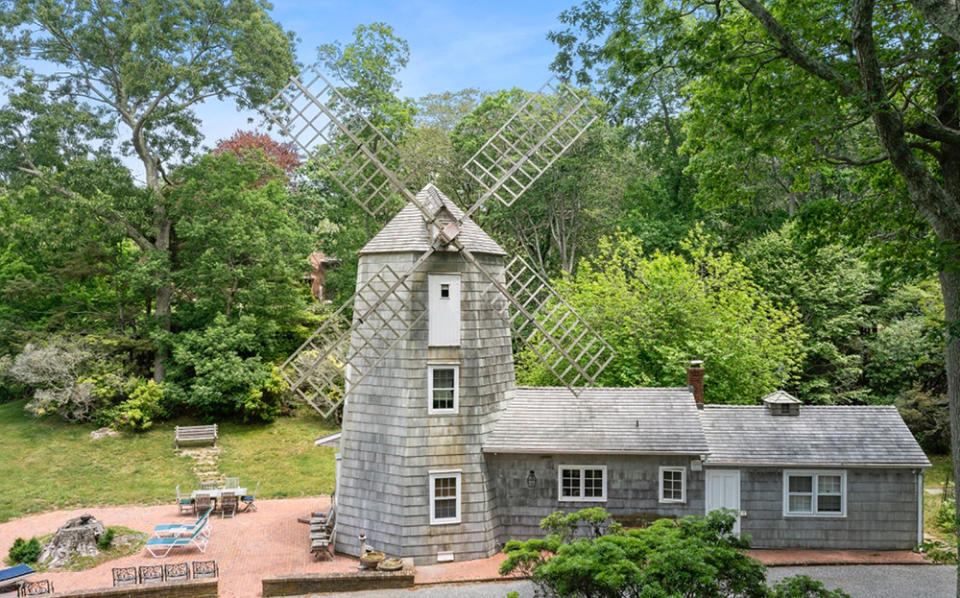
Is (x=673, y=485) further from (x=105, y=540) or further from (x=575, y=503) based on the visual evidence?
(x=105, y=540)

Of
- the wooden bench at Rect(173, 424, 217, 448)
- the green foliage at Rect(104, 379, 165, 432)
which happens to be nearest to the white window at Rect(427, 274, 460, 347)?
the wooden bench at Rect(173, 424, 217, 448)

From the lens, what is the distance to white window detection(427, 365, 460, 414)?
16141 mm

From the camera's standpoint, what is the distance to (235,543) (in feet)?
57.7

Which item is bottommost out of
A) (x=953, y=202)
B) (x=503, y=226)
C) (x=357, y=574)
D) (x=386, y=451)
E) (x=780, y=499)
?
(x=357, y=574)

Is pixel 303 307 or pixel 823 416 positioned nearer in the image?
pixel 823 416

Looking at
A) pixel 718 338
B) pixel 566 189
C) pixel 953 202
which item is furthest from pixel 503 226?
pixel 953 202

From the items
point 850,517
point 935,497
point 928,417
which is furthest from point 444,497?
point 928,417

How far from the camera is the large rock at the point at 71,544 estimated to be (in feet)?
53.1

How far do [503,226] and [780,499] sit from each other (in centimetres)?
2161

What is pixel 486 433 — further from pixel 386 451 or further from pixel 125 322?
pixel 125 322

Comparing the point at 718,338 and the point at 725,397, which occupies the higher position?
the point at 718,338

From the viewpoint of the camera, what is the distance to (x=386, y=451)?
1598 centimetres

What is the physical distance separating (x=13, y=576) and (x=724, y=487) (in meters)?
16.4

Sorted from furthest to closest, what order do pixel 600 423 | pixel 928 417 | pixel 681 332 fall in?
pixel 928 417
pixel 681 332
pixel 600 423
